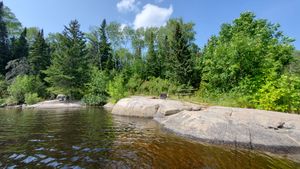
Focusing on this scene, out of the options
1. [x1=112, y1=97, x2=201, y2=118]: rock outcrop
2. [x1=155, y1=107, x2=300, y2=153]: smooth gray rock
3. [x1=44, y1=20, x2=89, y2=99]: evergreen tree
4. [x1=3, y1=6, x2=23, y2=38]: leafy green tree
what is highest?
[x1=3, y1=6, x2=23, y2=38]: leafy green tree

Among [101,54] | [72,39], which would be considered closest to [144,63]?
[101,54]

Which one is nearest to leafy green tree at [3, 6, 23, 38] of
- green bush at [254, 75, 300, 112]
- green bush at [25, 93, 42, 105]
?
green bush at [25, 93, 42, 105]

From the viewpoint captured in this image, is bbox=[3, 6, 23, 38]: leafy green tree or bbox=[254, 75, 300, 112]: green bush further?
bbox=[3, 6, 23, 38]: leafy green tree

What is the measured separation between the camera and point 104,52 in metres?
39.8

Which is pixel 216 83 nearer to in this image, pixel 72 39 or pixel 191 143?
pixel 191 143

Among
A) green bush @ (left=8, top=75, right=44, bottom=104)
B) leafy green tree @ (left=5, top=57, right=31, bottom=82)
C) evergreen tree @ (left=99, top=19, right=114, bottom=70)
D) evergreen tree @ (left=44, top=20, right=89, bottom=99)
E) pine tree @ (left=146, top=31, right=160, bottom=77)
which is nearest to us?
green bush @ (left=8, top=75, right=44, bottom=104)

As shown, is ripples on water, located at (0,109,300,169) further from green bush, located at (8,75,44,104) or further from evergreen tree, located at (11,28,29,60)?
evergreen tree, located at (11,28,29,60)

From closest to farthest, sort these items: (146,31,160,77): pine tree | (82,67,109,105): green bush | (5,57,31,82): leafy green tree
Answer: (82,67,109,105): green bush < (5,57,31,82): leafy green tree < (146,31,160,77): pine tree

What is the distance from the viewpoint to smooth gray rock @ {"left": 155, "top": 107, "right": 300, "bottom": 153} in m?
6.68

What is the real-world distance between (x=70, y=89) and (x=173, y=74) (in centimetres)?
1508

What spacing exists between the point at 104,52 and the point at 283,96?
34271 millimetres

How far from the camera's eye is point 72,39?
31625mm

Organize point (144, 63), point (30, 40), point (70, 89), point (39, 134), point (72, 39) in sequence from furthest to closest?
point (30, 40) → point (144, 63) → point (72, 39) → point (70, 89) → point (39, 134)

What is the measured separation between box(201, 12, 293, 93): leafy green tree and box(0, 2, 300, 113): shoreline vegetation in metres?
0.07
